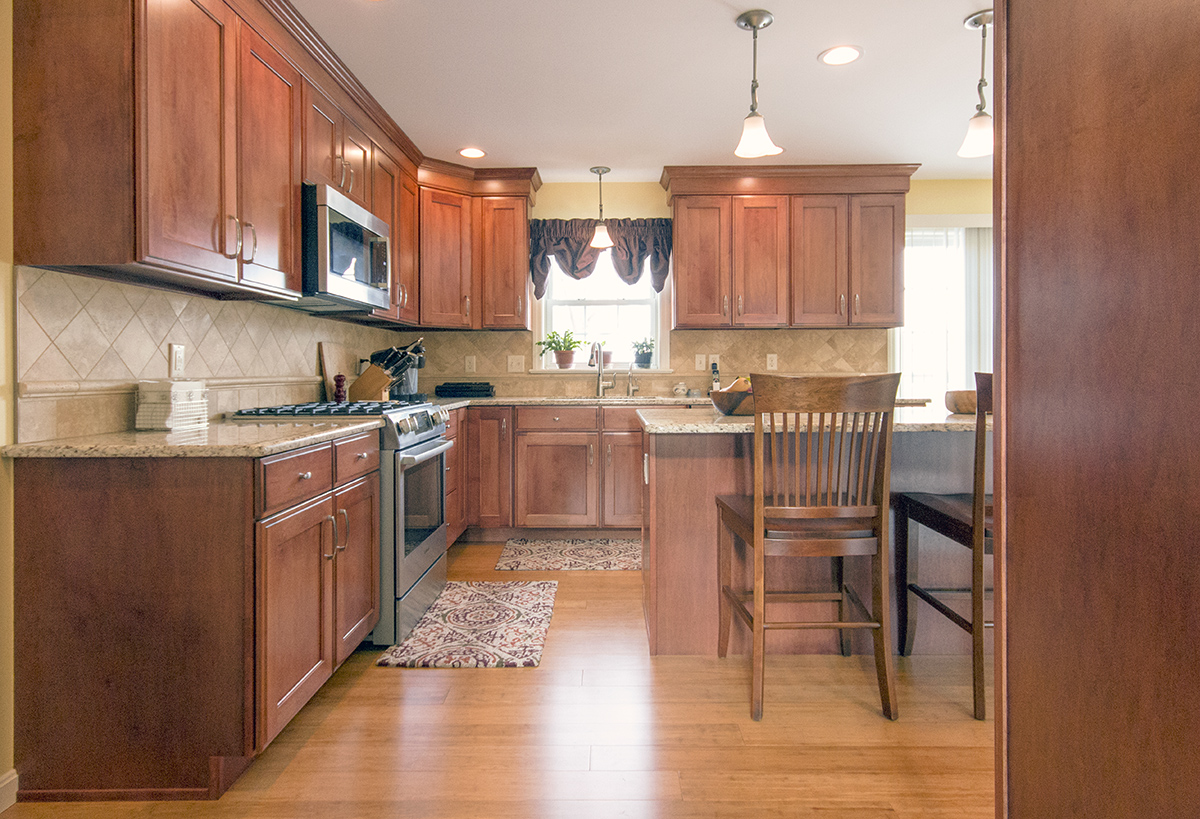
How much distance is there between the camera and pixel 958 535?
2.08 metres

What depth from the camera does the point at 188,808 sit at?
1.63 m

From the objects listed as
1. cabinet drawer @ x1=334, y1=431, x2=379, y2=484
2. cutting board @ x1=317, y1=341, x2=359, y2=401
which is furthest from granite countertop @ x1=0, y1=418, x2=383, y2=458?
cutting board @ x1=317, y1=341, x2=359, y2=401

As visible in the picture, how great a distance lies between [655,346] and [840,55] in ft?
7.64

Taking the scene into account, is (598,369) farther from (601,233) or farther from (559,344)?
(601,233)

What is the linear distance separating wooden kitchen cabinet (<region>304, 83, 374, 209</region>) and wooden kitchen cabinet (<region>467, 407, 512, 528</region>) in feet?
4.75

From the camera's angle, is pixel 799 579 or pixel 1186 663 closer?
pixel 1186 663

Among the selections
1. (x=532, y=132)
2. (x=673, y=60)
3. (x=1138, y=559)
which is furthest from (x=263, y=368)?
(x=1138, y=559)

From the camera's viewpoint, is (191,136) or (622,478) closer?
(191,136)

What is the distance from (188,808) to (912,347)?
471 cm

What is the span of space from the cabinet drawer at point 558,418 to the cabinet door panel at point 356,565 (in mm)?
1734

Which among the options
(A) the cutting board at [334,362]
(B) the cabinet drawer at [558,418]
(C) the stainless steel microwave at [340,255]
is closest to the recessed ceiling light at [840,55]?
(C) the stainless steel microwave at [340,255]

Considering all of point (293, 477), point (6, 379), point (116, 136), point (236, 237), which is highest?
point (116, 136)

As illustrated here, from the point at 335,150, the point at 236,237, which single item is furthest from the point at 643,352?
the point at 236,237

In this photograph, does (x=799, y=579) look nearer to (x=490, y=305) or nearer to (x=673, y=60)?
(x=673, y=60)
